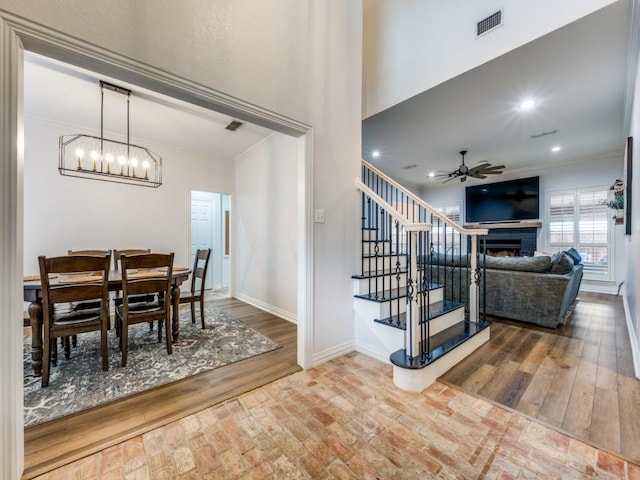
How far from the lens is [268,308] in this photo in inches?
162

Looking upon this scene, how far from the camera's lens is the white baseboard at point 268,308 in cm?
364

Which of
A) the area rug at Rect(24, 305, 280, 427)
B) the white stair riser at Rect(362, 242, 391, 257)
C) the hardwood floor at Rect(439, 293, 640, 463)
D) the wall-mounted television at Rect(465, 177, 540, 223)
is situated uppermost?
the wall-mounted television at Rect(465, 177, 540, 223)

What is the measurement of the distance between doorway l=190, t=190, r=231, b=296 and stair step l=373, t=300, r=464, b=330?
13.1 ft

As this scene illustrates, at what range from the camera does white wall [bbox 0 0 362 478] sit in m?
1.17

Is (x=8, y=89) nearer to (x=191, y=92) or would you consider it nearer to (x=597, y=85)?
(x=191, y=92)

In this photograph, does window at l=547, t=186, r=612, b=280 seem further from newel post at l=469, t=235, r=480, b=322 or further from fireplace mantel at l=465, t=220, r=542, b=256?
newel post at l=469, t=235, r=480, b=322

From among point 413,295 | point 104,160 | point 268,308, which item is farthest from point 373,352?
point 104,160

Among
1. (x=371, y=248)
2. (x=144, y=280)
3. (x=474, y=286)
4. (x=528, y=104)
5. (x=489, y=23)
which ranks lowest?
(x=474, y=286)

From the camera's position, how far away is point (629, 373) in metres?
2.14

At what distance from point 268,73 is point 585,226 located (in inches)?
292

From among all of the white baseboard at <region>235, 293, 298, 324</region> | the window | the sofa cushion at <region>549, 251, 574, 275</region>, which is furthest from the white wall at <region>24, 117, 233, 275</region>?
the window

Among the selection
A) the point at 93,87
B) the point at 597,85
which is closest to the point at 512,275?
the point at 597,85

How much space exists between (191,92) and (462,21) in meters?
2.81

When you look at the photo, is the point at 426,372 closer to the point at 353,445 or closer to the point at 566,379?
the point at 353,445
